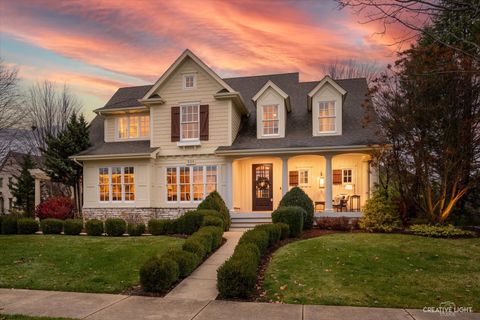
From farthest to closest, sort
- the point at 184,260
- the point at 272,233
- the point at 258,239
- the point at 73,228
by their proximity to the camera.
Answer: the point at 73,228 → the point at 272,233 → the point at 258,239 → the point at 184,260

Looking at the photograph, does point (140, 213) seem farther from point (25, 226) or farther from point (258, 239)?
point (258, 239)

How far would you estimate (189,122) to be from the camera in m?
17.7

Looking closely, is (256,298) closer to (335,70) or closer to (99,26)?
(99,26)

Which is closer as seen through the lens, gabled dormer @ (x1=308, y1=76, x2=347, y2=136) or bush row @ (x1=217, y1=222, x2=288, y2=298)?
bush row @ (x1=217, y1=222, x2=288, y2=298)

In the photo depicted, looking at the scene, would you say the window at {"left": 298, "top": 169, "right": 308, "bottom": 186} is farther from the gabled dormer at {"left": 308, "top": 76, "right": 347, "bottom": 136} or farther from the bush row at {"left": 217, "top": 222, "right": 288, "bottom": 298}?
the bush row at {"left": 217, "top": 222, "right": 288, "bottom": 298}

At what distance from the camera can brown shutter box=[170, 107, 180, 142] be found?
1779 centimetres

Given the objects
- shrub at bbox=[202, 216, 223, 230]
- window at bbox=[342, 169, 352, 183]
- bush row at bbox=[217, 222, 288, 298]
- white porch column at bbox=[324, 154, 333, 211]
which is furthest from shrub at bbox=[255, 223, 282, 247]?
window at bbox=[342, 169, 352, 183]

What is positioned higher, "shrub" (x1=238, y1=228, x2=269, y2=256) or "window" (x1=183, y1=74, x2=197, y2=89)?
"window" (x1=183, y1=74, x2=197, y2=89)

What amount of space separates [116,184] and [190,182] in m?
3.92

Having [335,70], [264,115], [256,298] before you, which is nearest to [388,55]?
[256,298]

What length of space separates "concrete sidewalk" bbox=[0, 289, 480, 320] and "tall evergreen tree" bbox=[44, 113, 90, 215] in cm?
1452

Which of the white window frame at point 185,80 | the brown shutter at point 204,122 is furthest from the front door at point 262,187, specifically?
the white window frame at point 185,80

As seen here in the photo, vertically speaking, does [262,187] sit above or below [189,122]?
below

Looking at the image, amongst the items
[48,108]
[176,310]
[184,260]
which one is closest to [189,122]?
[184,260]
